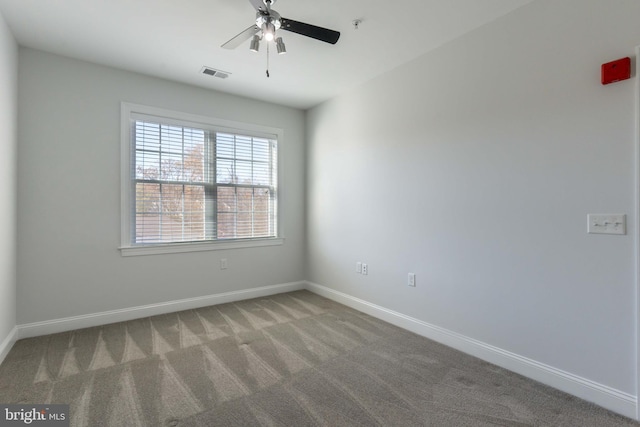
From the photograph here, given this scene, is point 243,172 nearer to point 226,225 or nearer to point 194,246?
point 226,225

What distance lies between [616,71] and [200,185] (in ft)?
12.8

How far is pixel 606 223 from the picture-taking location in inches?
75.9

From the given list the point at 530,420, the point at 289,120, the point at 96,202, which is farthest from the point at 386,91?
the point at 96,202

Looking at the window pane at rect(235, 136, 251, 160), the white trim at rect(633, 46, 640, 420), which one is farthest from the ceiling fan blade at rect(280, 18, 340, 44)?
the window pane at rect(235, 136, 251, 160)

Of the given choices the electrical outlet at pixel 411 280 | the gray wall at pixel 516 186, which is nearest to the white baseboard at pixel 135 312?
the gray wall at pixel 516 186

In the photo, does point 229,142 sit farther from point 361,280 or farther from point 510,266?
point 510,266

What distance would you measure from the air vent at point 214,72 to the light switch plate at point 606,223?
3542mm

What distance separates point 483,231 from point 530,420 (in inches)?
51.7

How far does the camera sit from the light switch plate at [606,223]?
1.87 m

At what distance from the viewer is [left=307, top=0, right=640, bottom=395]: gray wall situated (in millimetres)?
1917

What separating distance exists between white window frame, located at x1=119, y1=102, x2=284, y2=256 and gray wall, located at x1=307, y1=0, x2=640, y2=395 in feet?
5.64

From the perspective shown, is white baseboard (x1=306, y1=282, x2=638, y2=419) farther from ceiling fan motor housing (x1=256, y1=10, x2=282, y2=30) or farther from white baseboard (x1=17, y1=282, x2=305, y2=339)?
ceiling fan motor housing (x1=256, y1=10, x2=282, y2=30)

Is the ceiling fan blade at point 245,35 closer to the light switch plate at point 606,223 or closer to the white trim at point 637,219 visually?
the white trim at point 637,219

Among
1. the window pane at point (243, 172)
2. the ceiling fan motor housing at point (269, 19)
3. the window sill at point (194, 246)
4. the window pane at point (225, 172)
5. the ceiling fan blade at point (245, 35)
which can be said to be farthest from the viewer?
the window pane at point (243, 172)
